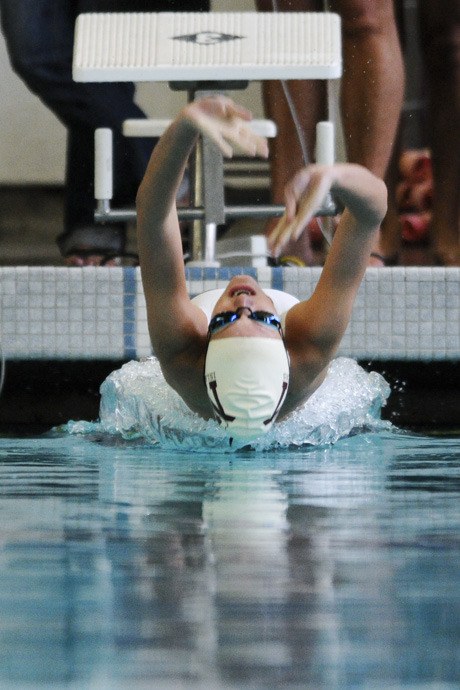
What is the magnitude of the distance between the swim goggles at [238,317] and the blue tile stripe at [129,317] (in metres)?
0.93

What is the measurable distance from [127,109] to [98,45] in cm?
137

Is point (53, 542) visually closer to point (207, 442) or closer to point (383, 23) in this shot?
point (207, 442)

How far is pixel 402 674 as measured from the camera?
102 centimetres

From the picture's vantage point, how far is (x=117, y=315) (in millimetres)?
3551

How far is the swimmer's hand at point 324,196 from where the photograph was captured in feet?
5.91

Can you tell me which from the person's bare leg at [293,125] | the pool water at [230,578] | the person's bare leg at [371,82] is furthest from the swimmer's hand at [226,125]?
the person's bare leg at [293,125]

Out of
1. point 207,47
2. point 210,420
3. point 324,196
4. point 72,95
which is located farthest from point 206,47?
point 324,196

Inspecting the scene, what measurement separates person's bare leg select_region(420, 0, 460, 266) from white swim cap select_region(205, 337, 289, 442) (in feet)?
4.92

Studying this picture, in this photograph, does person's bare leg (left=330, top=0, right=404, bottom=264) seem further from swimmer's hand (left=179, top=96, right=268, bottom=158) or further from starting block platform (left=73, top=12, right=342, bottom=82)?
swimmer's hand (left=179, top=96, right=268, bottom=158)

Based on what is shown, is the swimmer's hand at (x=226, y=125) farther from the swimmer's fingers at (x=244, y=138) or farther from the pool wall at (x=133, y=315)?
the pool wall at (x=133, y=315)

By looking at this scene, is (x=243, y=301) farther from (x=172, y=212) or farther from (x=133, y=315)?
(x=133, y=315)

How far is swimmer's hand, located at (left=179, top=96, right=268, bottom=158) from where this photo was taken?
5.88 feet

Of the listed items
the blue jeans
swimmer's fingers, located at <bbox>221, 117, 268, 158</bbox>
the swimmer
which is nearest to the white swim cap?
the swimmer

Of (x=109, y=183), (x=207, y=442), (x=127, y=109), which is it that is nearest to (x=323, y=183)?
(x=207, y=442)
